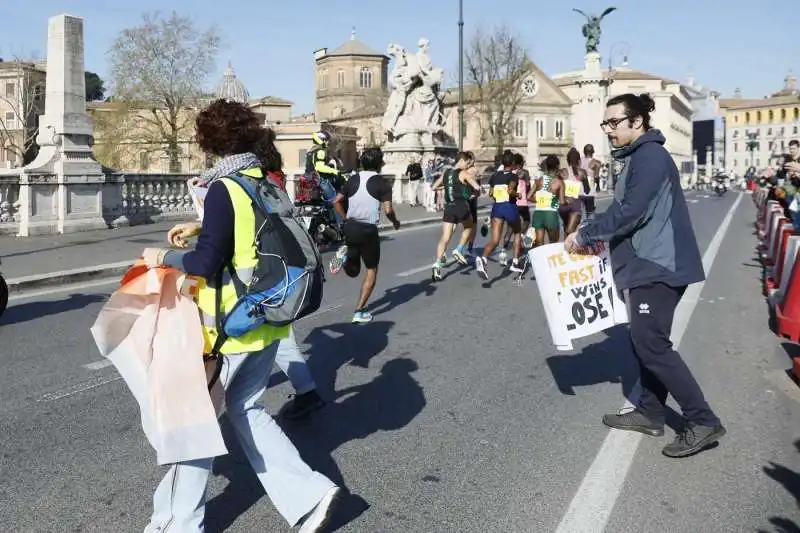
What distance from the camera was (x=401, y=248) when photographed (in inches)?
639

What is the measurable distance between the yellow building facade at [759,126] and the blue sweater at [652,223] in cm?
14166

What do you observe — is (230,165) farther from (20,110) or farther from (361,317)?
(20,110)

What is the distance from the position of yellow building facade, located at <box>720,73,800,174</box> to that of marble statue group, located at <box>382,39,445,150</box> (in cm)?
11587

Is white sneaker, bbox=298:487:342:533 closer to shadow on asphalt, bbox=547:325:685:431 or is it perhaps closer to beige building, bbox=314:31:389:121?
shadow on asphalt, bbox=547:325:685:431

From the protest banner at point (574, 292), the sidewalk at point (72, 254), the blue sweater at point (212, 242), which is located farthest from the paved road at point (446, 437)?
the sidewalk at point (72, 254)

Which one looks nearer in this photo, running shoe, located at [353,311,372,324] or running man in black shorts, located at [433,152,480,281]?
running shoe, located at [353,311,372,324]

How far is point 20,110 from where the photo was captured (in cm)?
5172

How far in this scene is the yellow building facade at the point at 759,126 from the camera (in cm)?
13688

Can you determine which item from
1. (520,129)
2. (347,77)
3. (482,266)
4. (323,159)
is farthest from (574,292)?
(347,77)

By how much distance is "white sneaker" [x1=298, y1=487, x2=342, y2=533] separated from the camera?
329 cm

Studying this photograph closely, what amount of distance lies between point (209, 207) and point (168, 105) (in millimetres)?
38009

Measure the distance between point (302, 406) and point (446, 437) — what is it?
966 mm

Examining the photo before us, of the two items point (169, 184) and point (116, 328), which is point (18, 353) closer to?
point (116, 328)

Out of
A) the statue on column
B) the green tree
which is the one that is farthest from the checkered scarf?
the green tree
